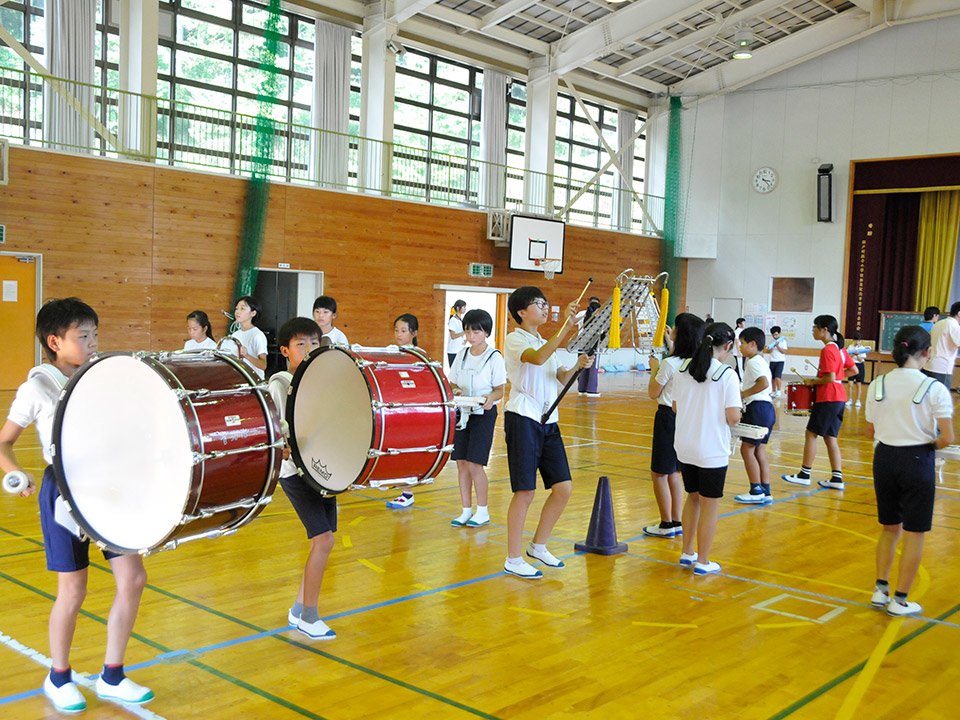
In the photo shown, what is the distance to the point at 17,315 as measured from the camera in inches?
534

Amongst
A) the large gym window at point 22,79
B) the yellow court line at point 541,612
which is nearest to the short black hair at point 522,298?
→ the yellow court line at point 541,612

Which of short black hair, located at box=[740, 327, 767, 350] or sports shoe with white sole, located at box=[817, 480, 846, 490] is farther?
sports shoe with white sole, located at box=[817, 480, 846, 490]

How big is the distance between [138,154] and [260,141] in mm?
2094

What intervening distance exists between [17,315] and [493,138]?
1137 centimetres

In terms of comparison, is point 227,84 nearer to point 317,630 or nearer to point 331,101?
point 331,101

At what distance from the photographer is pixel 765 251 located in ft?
78.5

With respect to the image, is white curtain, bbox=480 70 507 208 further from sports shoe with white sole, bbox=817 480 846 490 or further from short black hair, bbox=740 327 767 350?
short black hair, bbox=740 327 767 350

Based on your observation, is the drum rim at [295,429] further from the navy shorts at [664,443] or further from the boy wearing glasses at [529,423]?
the navy shorts at [664,443]

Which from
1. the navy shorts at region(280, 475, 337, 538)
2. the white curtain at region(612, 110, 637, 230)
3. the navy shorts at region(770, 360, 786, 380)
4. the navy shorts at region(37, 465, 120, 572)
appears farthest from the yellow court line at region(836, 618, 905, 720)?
the white curtain at region(612, 110, 637, 230)

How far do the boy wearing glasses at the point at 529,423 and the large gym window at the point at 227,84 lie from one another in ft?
37.2

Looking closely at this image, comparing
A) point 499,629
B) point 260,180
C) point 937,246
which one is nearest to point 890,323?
point 937,246

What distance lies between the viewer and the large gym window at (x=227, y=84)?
51.4ft

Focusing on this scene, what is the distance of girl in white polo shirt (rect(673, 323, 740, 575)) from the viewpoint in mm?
5410

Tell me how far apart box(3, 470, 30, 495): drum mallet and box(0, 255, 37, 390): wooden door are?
11452 mm
